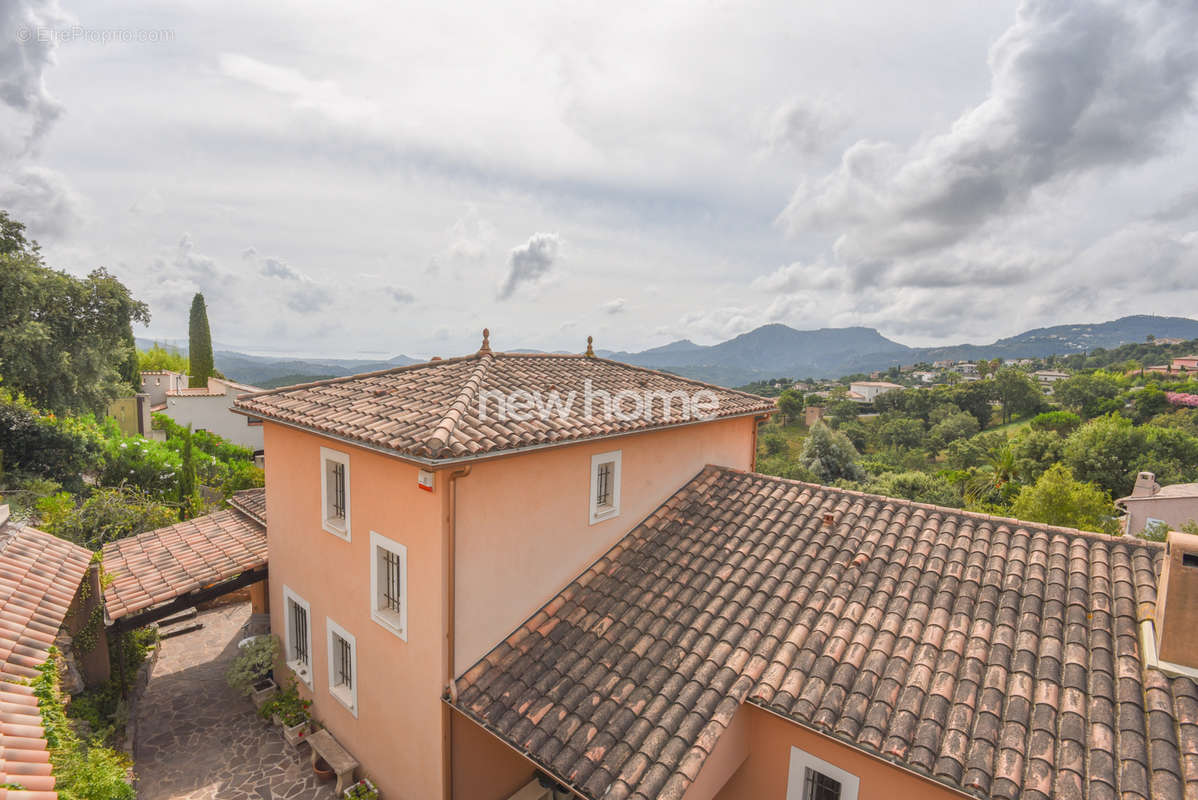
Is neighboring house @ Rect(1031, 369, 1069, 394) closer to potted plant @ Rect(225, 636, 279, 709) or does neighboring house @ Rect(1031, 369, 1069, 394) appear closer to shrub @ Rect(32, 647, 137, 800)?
potted plant @ Rect(225, 636, 279, 709)

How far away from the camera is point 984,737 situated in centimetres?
500

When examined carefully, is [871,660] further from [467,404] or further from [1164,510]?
[1164,510]

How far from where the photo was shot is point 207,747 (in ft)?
32.6

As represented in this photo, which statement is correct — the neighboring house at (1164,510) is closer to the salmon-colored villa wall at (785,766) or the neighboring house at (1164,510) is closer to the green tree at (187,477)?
the salmon-colored villa wall at (785,766)

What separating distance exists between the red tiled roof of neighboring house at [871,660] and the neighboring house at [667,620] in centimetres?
3

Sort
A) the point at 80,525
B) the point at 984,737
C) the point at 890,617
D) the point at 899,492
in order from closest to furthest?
1. the point at 984,737
2. the point at 890,617
3. the point at 80,525
4. the point at 899,492

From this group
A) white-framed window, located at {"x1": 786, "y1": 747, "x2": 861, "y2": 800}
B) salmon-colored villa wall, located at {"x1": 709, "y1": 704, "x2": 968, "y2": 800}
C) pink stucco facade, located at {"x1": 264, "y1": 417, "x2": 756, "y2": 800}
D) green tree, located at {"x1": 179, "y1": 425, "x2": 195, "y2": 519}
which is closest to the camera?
salmon-colored villa wall, located at {"x1": 709, "y1": 704, "x2": 968, "y2": 800}

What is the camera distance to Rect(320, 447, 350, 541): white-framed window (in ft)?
29.2

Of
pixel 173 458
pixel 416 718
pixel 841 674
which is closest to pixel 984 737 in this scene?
pixel 841 674

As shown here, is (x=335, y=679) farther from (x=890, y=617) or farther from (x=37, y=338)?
(x=37, y=338)

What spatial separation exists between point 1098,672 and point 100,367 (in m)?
37.0

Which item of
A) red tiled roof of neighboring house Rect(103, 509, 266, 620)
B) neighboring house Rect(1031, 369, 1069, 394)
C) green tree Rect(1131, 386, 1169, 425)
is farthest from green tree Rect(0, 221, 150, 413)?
neighboring house Rect(1031, 369, 1069, 394)

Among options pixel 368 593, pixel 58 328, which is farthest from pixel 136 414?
pixel 368 593

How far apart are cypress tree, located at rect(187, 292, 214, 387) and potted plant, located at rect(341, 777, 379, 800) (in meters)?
57.8
